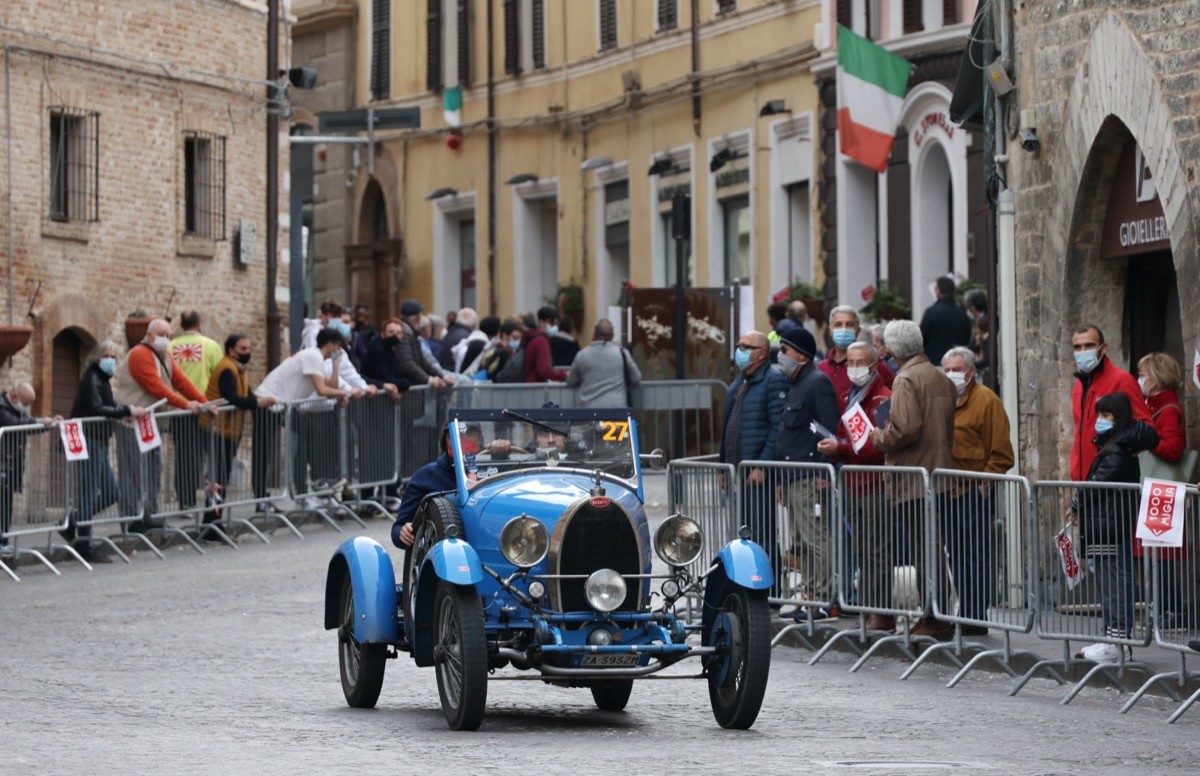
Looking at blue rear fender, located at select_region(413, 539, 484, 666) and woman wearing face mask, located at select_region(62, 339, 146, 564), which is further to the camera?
woman wearing face mask, located at select_region(62, 339, 146, 564)

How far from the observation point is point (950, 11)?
103 ft

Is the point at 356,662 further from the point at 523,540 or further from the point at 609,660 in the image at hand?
the point at 609,660

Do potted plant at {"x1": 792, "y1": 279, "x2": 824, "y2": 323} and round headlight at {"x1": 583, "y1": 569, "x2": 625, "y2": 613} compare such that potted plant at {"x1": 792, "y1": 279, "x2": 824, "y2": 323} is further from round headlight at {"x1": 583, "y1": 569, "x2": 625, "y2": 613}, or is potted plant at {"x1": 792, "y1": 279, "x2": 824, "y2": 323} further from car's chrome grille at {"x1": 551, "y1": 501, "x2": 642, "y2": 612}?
round headlight at {"x1": 583, "y1": 569, "x2": 625, "y2": 613}

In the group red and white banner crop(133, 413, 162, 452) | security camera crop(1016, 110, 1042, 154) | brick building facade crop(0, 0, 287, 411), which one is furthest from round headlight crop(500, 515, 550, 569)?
brick building facade crop(0, 0, 287, 411)

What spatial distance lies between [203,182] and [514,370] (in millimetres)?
6636

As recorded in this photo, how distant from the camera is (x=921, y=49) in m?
31.9

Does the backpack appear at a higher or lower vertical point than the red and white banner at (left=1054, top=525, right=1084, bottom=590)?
higher

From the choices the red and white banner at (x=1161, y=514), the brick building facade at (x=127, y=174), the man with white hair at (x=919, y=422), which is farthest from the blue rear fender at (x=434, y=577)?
the brick building facade at (x=127, y=174)

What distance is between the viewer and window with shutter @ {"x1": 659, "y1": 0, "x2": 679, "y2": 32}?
39.3 m

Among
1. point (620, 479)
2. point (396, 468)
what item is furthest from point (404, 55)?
point (620, 479)

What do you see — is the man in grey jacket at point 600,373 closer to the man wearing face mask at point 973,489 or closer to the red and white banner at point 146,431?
the red and white banner at point 146,431

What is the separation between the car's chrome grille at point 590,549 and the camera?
12.2m

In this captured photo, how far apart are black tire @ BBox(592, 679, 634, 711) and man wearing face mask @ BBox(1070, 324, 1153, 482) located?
3.81m

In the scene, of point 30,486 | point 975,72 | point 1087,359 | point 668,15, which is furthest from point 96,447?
point 668,15
